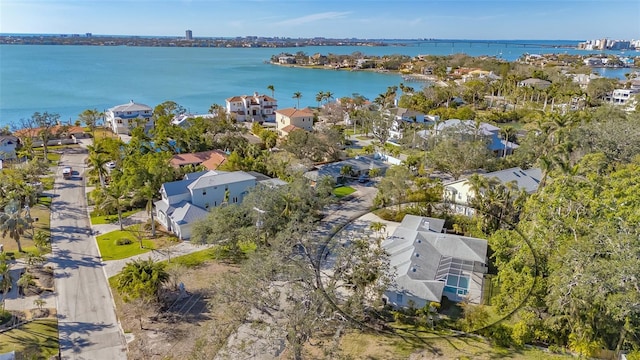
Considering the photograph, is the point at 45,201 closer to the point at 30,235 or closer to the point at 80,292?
the point at 30,235

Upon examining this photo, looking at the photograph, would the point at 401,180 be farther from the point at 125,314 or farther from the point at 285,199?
the point at 125,314

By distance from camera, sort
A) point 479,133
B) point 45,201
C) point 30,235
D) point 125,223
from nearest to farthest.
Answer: point 30,235 < point 125,223 < point 45,201 < point 479,133

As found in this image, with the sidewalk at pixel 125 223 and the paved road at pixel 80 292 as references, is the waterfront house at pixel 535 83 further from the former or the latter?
the paved road at pixel 80 292

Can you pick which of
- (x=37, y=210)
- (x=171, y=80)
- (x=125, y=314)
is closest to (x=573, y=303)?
(x=125, y=314)

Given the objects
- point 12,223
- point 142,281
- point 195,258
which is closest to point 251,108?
point 195,258

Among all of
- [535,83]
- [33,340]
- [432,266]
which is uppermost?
[535,83]
